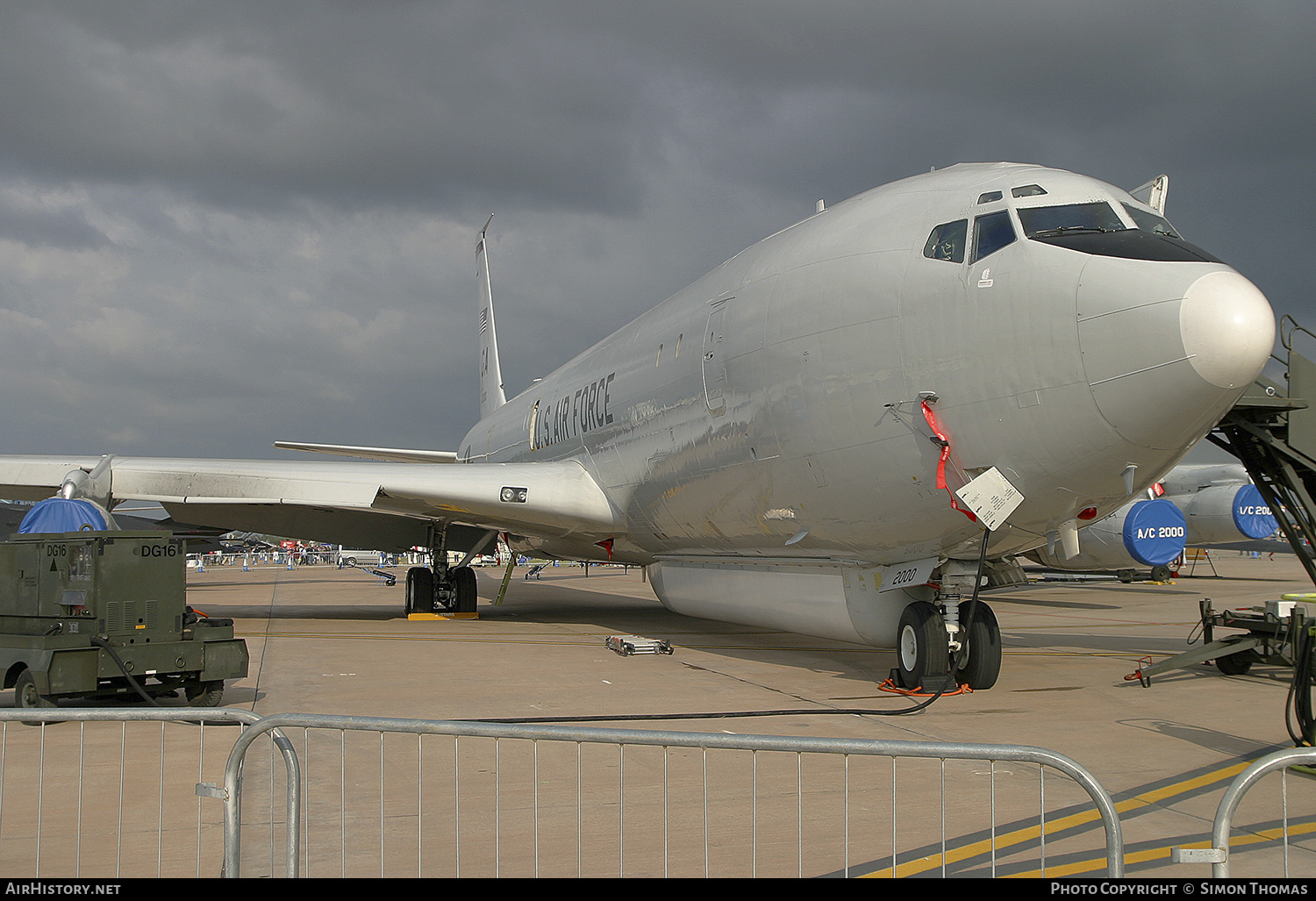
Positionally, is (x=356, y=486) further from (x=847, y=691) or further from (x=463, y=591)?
(x=847, y=691)

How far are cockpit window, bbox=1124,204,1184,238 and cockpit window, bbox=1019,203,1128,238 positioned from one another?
19 centimetres

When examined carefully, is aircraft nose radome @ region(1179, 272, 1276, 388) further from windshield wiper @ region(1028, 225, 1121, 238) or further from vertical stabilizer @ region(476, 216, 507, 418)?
vertical stabilizer @ region(476, 216, 507, 418)

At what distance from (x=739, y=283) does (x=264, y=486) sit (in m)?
7.53

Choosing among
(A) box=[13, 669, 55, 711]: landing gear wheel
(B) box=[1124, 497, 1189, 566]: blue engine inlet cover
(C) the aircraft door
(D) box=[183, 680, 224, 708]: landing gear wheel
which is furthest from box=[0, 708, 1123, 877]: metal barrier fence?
(B) box=[1124, 497, 1189, 566]: blue engine inlet cover

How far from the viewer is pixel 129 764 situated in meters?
6.14

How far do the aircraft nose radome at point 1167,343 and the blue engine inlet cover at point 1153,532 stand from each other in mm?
13395

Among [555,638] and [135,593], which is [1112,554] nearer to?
[555,638]

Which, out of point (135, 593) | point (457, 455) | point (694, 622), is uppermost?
point (457, 455)

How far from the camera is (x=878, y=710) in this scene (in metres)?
7.86

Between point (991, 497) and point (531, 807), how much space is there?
14.3ft

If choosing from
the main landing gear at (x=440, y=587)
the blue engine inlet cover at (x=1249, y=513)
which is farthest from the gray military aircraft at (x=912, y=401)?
the blue engine inlet cover at (x=1249, y=513)

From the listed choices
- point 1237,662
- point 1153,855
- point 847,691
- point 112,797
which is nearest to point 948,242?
point 847,691

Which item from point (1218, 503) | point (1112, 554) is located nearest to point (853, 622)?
point (1112, 554)

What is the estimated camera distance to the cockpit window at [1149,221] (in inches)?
306
